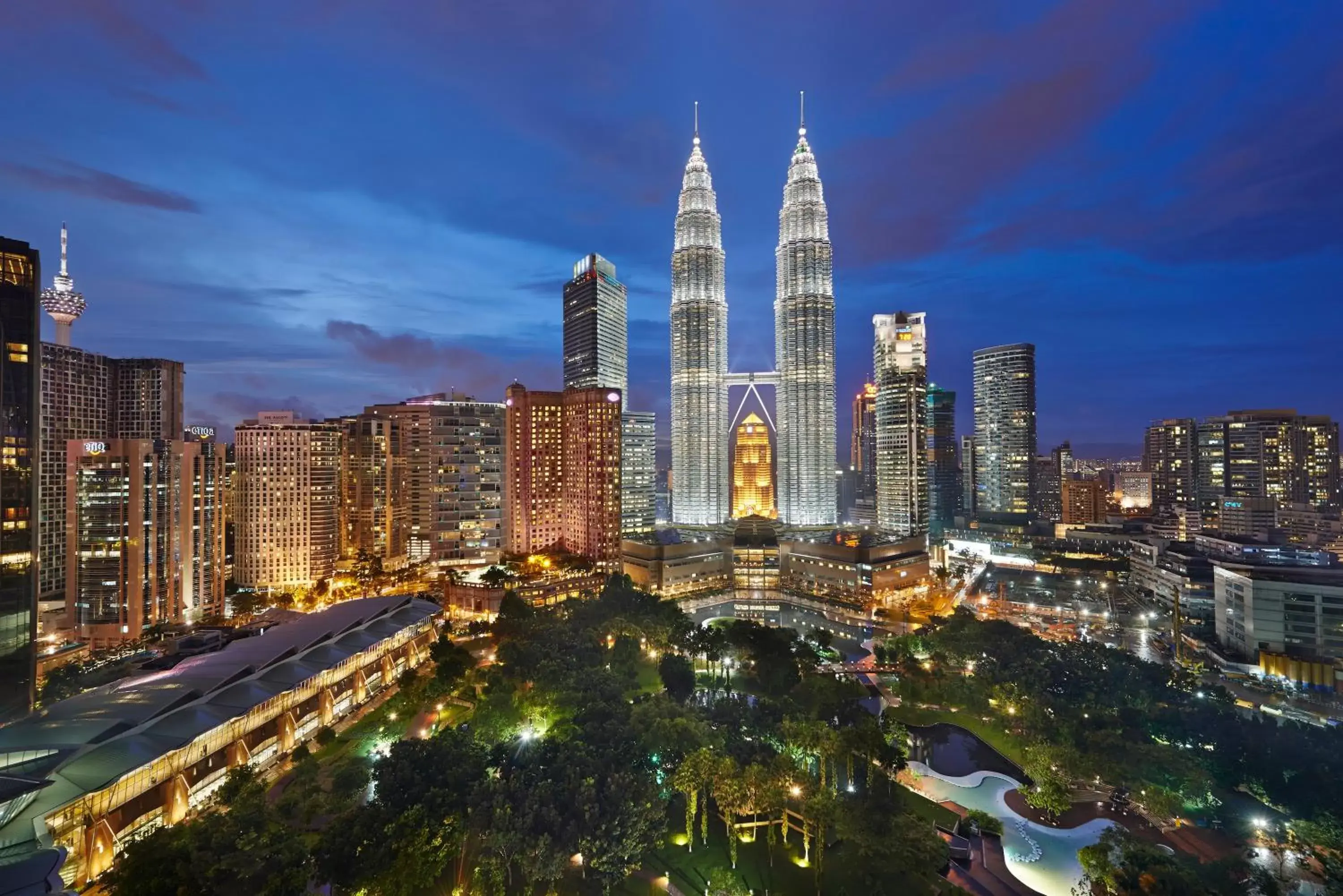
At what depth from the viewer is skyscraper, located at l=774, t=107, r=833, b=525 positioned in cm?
9462

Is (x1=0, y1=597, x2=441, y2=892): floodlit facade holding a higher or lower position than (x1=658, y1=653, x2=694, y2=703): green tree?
higher

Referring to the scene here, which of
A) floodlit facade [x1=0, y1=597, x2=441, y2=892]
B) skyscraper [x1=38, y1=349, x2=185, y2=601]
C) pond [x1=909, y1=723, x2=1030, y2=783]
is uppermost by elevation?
skyscraper [x1=38, y1=349, x2=185, y2=601]

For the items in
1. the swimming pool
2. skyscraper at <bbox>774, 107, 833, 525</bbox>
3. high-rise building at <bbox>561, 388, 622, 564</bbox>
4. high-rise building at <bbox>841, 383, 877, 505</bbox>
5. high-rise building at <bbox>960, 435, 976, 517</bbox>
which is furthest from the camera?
high-rise building at <bbox>841, 383, 877, 505</bbox>

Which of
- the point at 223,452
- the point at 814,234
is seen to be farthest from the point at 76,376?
the point at 814,234

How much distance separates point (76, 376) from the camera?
6412 centimetres

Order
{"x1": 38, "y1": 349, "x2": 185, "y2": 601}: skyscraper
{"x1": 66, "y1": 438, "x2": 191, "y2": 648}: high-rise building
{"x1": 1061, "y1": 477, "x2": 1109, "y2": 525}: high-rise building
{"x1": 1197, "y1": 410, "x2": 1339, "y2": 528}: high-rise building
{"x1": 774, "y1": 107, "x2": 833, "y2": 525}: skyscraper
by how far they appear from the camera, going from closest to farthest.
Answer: {"x1": 66, "y1": 438, "x2": 191, "y2": 648}: high-rise building < {"x1": 38, "y1": 349, "x2": 185, "y2": 601}: skyscraper < {"x1": 1197, "y1": 410, "x2": 1339, "y2": 528}: high-rise building < {"x1": 774, "y1": 107, "x2": 833, "y2": 525}: skyscraper < {"x1": 1061, "y1": 477, "x2": 1109, "y2": 525}: high-rise building

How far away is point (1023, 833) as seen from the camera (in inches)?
984

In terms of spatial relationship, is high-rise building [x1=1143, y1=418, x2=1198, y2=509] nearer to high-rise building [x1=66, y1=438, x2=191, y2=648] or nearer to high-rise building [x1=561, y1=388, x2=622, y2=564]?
high-rise building [x1=561, y1=388, x2=622, y2=564]

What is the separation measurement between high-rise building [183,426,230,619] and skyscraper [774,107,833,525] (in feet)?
254

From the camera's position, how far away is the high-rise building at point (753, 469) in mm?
106312

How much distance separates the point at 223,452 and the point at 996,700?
238ft

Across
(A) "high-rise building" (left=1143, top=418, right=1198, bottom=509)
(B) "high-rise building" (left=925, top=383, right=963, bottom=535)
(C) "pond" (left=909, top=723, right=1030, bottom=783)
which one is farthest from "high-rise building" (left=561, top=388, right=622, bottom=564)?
(A) "high-rise building" (left=1143, top=418, right=1198, bottom=509)

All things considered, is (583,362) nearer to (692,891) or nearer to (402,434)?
(402,434)

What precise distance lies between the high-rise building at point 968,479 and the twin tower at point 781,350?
50.1 meters
